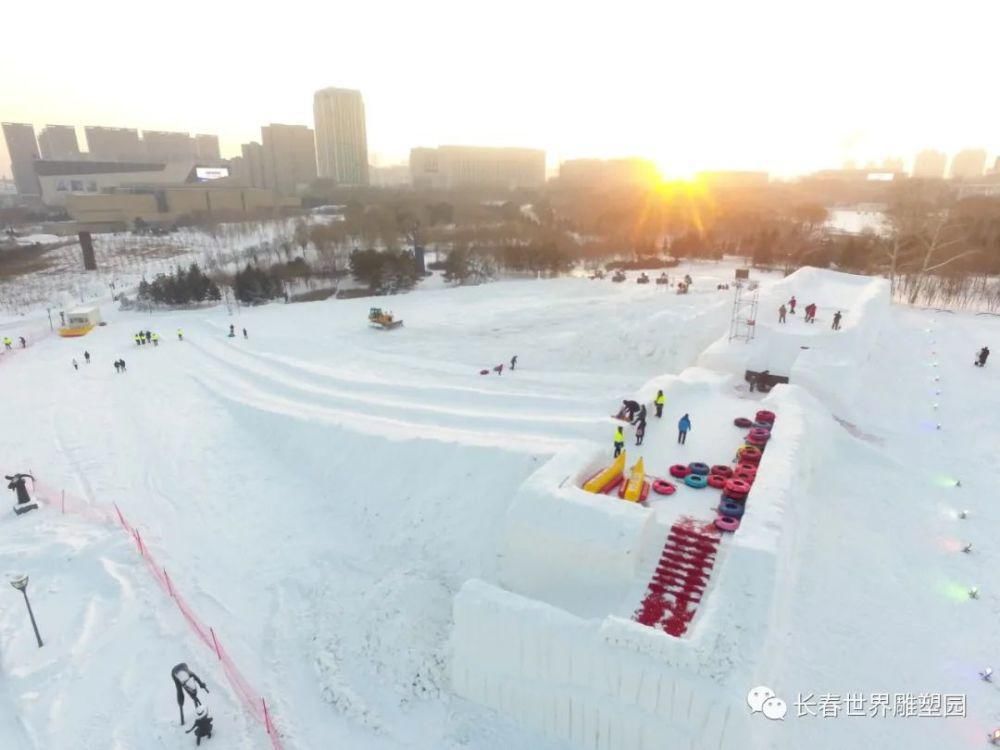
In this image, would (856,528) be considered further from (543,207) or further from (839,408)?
(543,207)

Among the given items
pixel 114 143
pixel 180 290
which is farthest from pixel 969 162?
pixel 114 143

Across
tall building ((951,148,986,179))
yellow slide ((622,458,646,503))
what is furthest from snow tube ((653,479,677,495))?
tall building ((951,148,986,179))

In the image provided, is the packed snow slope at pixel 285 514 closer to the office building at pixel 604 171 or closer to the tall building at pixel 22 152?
the office building at pixel 604 171

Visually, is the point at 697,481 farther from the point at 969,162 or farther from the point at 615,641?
Result: the point at 969,162

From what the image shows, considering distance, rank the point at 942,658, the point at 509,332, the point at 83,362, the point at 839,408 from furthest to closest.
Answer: the point at 509,332 → the point at 83,362 → the point at 839,408 → the point at 942,658

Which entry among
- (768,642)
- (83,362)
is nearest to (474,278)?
(83,362)

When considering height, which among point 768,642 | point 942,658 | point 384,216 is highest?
point 384,216

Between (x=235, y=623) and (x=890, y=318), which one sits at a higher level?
(x=890, y=318)
